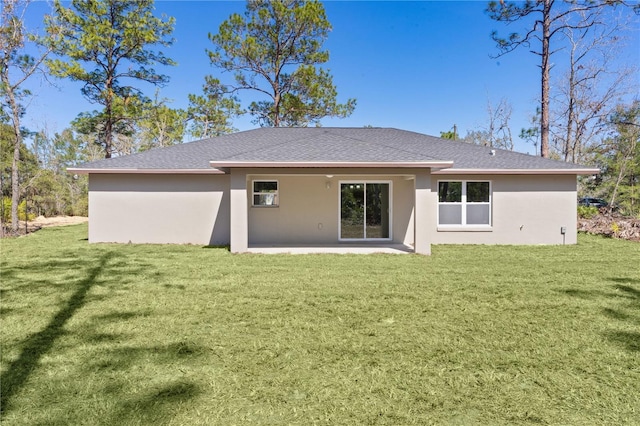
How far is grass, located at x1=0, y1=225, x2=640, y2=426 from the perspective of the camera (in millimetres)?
2773

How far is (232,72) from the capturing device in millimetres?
22234

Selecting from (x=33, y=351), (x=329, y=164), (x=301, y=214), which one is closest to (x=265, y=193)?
(x=301, y=214)

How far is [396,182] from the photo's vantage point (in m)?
12.0

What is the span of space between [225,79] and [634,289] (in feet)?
73.9

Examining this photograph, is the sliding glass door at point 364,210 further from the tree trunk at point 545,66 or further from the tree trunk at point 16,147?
the tree trunk at point 16,147

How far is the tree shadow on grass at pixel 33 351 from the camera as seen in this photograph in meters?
3.01

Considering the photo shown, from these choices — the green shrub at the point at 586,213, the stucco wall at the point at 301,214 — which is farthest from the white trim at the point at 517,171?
the green shrub at the point at 586,213

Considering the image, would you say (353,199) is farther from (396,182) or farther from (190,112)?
(190,112)

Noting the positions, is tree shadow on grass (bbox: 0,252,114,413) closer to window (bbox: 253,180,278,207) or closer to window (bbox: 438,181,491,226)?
window (bbox: 253,180,278,207)

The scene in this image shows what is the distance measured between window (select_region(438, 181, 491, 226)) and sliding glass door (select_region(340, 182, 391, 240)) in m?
1.95

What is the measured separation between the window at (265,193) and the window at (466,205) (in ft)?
18.6

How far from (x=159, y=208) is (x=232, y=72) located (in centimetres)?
1350

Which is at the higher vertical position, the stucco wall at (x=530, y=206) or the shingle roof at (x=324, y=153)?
the shingle roof at (x=324, y=153)

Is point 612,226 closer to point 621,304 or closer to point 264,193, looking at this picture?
point 621,304
